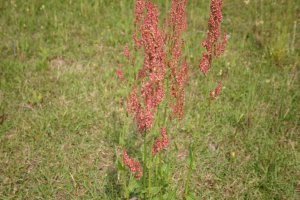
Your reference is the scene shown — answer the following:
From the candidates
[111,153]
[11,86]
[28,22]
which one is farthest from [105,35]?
[111,153]

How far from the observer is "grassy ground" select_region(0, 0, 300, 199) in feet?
11.1

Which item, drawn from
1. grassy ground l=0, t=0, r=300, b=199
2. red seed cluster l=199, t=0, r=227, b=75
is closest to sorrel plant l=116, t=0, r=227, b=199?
red seed cluster l=199, t=0, r=227, b=75

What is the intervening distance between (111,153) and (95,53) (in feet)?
6.09

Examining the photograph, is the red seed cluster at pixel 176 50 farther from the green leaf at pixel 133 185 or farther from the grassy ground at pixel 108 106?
the green leaf at pixel 133 185

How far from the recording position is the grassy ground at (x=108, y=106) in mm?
3391

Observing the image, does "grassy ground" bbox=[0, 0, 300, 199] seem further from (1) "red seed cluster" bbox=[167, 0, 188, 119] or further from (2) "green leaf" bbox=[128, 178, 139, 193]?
(2) "green leaf" bbox=[128, 178, 139, 193]

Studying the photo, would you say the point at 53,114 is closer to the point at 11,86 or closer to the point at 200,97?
the point at 11,86

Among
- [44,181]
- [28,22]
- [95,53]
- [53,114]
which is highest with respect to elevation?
[28,22]

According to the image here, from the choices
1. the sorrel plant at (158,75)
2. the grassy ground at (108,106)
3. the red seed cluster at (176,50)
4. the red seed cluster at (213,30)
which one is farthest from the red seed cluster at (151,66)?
the grassy ground at (108,106)

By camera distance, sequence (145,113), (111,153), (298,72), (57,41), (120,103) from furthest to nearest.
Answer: (57,41) → (298,72) → (120,103) → (111,153) → (145,113)

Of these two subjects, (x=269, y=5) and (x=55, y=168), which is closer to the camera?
(x=55, y=168)

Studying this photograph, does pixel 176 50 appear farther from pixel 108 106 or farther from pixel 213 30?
pixel 108 106

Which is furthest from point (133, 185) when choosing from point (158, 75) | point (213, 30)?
point (213, 30)

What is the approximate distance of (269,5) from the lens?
5.96 m
